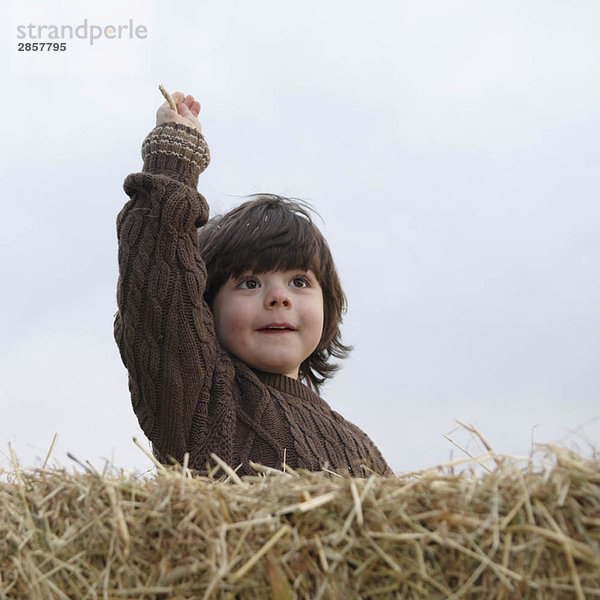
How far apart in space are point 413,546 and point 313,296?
61.6 inches

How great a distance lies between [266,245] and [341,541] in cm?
155

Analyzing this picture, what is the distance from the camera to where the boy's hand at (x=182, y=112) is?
249cm

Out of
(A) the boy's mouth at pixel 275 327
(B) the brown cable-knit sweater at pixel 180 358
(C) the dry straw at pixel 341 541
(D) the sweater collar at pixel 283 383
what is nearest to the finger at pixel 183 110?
(B) the brown cable-knit sweater at pixel 180 358

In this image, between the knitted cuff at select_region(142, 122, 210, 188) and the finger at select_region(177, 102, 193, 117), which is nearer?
the knitted cuff at select_region(142, 122, 210, 188)

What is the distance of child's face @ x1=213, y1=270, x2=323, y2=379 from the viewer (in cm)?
241

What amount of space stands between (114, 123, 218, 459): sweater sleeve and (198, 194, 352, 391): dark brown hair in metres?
0.21

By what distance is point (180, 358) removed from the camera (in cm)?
219

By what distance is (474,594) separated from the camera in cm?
98

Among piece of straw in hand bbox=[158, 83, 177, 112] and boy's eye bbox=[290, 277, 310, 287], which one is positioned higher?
piece of straw in hand bbox=[158, 83, 177, 112]

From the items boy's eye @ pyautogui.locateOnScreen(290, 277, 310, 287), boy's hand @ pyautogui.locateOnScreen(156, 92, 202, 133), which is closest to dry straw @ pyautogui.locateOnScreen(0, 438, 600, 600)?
boy's eye @ pyautogui.locateOnScreen(290, 277, 310, 287)

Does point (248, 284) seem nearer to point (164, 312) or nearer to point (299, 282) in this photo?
point (299, 282)

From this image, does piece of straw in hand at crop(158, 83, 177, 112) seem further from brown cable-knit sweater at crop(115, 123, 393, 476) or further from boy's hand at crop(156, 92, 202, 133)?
brown cable-knit sweater at crop(115, 123, 393, 476)

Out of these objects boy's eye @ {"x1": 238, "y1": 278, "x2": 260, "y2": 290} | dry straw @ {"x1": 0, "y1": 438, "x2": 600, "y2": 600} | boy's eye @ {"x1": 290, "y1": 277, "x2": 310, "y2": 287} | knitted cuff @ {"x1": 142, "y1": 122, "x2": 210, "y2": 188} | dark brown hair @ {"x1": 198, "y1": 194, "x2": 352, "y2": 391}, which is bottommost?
dry straw @ {"x1": 0, "y1": 438, "x2": 600, "y2": 600}

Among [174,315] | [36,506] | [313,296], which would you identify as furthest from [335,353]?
[36,506]
